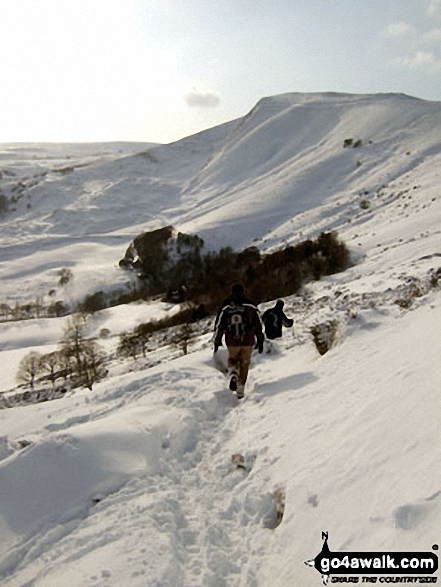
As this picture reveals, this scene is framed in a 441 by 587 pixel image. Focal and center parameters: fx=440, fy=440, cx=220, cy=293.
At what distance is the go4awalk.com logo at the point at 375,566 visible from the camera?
2.68m

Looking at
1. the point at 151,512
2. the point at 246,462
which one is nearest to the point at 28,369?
the point at 246,462

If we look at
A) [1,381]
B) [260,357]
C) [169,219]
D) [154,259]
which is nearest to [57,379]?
[1,381]

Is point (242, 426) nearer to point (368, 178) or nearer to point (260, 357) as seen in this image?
point (260, 357)

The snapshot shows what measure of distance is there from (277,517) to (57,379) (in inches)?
945

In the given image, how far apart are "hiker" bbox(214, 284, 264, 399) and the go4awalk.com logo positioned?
425 centimetres

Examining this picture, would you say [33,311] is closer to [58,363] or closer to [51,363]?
[58,363]

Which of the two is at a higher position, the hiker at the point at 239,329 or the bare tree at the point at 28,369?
the hiker at the point at 239,329

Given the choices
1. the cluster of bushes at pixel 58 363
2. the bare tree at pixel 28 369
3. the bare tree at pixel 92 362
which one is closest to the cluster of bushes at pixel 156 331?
the bare tree at pixel 92 362

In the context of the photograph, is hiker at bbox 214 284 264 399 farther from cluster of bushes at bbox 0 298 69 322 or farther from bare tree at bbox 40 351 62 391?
cluster of bushes at bbox 0 298 69 322

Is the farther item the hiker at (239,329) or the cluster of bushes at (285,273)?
the cluster of bushes at (285,273)

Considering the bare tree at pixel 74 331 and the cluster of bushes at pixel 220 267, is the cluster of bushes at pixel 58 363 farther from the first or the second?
the cluster of bushes at pixel 220 267

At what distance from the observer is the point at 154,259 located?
5331cm

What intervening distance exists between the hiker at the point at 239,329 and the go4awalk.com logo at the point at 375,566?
4.25m

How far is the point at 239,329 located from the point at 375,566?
4.73 m
